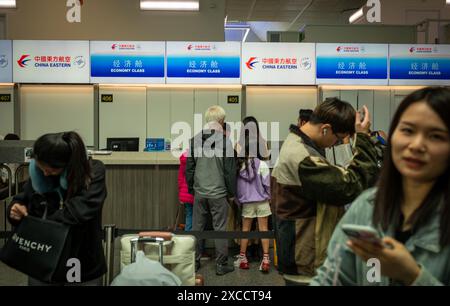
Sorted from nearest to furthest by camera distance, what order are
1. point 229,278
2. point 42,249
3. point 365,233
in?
point 365,233
point 42,249
point 229,278

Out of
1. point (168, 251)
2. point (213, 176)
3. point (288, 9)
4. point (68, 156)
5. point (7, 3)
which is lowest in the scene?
point (168, 251)

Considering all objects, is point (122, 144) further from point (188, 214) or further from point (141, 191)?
point (188, 214)

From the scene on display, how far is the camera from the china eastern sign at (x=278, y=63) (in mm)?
7477

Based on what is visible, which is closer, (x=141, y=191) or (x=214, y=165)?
(x=214, y=165)

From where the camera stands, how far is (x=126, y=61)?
743 cm

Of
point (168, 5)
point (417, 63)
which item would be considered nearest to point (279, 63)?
point (168, 5)

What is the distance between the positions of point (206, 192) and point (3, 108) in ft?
16.3

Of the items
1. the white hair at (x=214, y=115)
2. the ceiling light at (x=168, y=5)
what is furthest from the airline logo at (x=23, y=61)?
the white hair at (x=214, y=115)

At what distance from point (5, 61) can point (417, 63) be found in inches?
271

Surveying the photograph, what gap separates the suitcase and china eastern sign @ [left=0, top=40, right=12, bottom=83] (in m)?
6.10

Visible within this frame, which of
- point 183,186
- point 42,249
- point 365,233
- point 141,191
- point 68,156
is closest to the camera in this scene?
point 365,233

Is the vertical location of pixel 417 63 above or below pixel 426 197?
above

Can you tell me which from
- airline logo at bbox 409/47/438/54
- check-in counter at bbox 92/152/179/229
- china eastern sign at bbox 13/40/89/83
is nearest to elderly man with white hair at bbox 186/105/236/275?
check-in counter at bbox 92/152/179/229

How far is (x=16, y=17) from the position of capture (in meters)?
8.33
